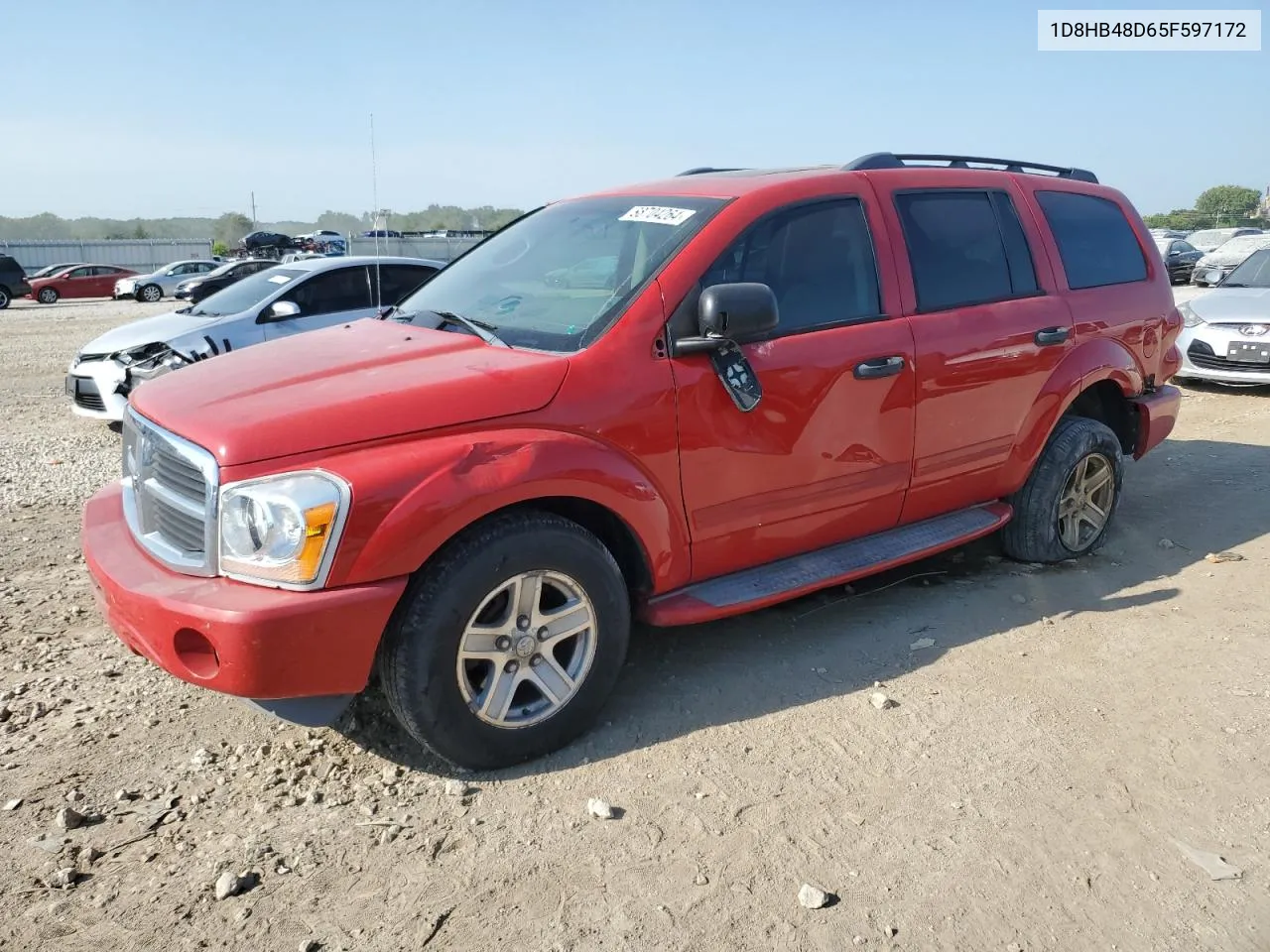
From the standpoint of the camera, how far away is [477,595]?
296 cm

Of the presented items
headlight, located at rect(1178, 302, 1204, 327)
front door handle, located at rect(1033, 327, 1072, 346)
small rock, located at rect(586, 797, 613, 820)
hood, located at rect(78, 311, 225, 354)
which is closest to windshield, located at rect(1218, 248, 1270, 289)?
headlight, located at rect(1178, 302, 1204, 327)

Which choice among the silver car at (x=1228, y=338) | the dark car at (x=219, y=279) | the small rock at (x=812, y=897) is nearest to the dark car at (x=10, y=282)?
the dark car at (x=219, y=279)

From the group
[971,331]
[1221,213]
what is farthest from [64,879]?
[1221,213]

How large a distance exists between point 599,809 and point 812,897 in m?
0.69

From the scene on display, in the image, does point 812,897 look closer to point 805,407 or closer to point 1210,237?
point 805,407

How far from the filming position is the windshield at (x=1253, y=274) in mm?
10969

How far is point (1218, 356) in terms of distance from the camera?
989cm

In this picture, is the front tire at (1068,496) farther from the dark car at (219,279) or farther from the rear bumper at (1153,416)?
the dark car at (219,279)

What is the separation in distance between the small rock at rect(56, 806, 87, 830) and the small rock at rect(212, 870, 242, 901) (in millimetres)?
585

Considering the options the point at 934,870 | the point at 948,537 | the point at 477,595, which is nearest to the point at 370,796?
the point at 477,595

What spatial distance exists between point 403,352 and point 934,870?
2.35 meters

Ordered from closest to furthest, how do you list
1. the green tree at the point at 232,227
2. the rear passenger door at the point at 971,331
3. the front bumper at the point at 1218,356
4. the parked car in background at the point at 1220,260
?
the rear passenger door at the point at 971,331 → the front bumper at the point at 1218,356 → the parked car in background at the point at 1220,260 → the green tree at the point at 232,227

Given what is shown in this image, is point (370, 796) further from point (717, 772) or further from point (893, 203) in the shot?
point (893, 203)

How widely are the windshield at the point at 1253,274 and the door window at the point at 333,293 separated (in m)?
9.59
